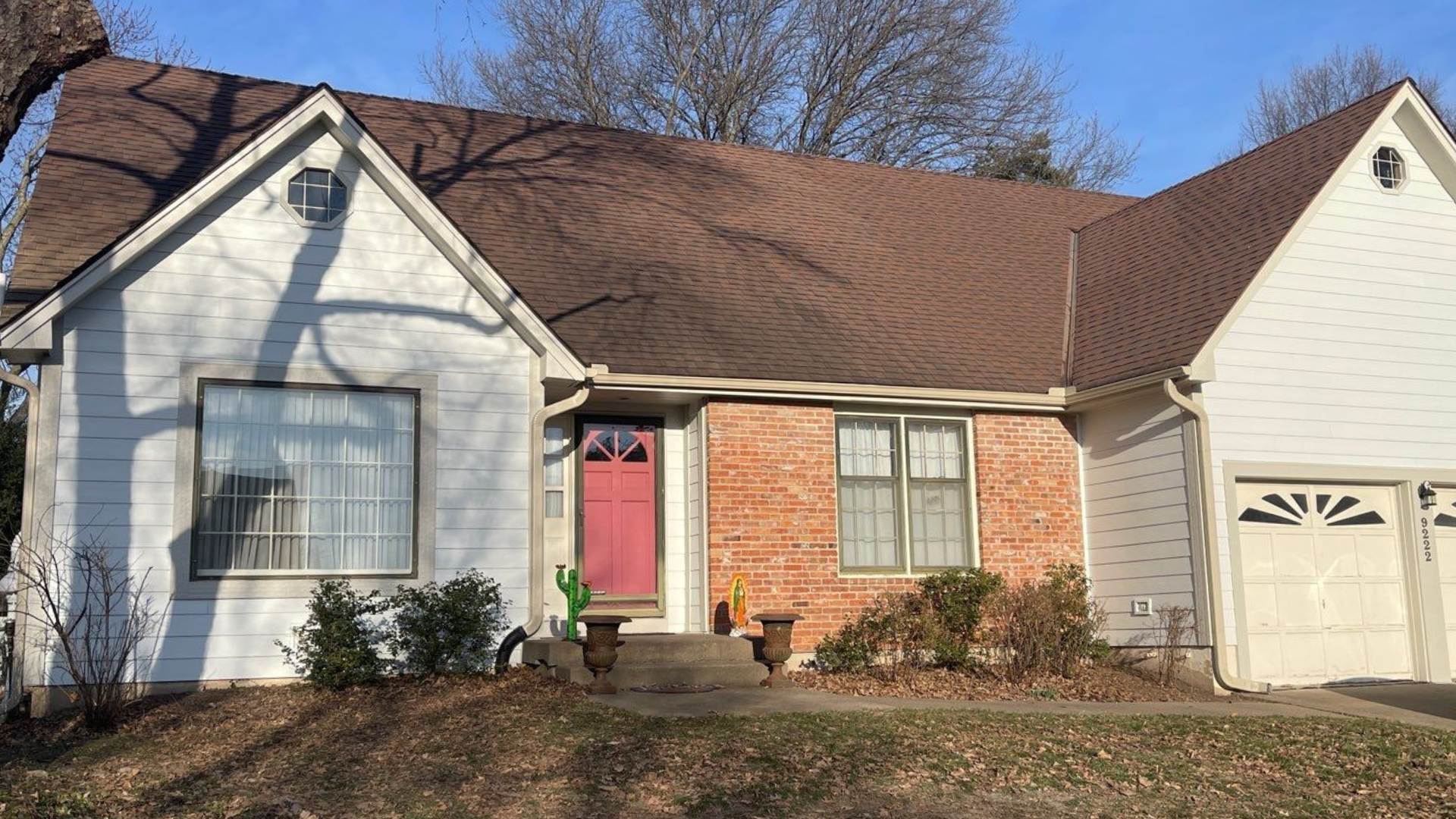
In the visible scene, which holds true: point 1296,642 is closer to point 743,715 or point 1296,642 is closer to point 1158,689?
point 1158,689

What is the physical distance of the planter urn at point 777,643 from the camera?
474 inches

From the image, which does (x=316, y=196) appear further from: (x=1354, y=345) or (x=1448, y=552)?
(x=1448, y=552)

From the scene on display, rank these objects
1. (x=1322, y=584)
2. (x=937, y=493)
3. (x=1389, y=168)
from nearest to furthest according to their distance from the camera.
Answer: (x=1322, y=584) < (x=937, y=493) < (x=1389, y=168)

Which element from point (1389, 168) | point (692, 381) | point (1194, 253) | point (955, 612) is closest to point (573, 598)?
point (692, 381)

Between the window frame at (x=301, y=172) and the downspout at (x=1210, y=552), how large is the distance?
7.99m

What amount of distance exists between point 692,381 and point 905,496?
2760 millimetres

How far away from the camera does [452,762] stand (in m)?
8.17

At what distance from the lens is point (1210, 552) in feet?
42.1

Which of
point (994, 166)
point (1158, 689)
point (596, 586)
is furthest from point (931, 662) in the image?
point (994, 166)

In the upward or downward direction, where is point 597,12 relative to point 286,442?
upward

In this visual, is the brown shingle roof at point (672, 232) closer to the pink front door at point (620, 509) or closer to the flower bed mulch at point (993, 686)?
the pink front door at point (620, 509)

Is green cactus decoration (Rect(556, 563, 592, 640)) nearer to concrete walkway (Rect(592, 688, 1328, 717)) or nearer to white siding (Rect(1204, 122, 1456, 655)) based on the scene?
concrete walkway (Rect(592, 688, 1328, 717))

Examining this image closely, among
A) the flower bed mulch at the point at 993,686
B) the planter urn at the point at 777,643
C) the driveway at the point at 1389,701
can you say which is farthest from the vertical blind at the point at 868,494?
the driveway at the point at 1389,701

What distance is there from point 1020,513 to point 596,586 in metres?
4.68
